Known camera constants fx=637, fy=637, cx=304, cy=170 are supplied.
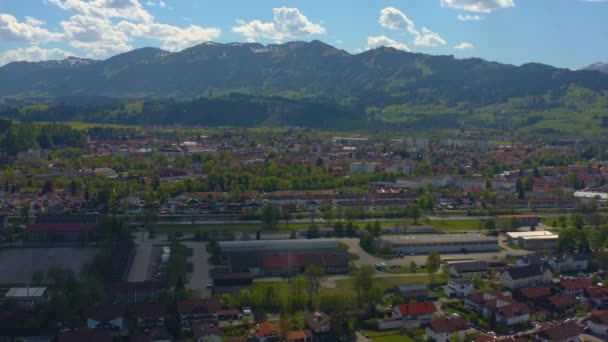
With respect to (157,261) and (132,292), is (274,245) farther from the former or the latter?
(132,292)

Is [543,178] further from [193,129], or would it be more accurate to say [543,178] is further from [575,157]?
[193,129]

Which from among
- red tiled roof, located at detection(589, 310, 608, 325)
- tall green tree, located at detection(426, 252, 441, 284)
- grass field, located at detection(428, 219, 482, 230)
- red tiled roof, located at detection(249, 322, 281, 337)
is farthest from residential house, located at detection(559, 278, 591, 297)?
red tiled roof, located at detection(249, 322, 281, 337)

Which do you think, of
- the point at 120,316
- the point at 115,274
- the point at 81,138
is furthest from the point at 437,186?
the point at 81,138

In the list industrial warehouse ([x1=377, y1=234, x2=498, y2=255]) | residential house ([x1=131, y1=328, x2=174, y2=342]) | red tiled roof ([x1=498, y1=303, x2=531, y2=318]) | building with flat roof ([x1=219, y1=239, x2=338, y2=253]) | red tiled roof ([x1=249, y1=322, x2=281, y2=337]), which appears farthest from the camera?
industrial warehouse ([x1=377, y1=234, x2=498, y2=255])

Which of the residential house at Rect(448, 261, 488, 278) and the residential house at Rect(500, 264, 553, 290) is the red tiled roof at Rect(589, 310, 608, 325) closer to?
the residential house at Rect(500, 264, 553, 290)

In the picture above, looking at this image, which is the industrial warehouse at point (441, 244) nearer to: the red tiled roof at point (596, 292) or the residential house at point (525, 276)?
the residential house at point (525, 276)

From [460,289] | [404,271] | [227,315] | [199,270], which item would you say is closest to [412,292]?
[460,289]
